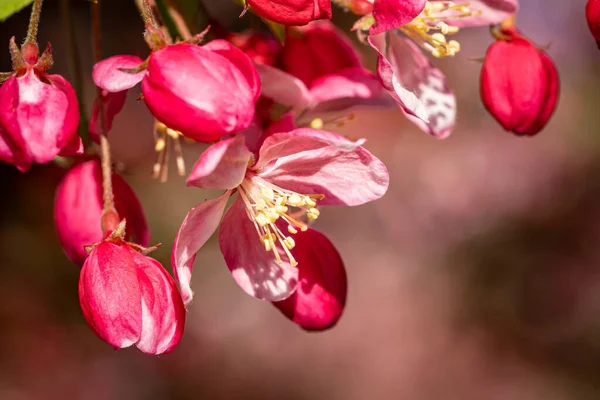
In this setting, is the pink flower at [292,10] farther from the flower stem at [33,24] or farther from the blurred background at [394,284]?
the blurred background at [394,284]

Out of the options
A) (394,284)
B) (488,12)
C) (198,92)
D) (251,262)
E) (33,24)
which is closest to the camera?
(198,92)

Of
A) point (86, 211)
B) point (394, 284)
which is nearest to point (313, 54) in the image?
point (86, 211)

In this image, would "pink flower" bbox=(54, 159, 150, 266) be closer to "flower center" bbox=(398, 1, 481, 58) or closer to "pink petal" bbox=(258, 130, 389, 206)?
"pink petal" bbox=(258, 130, 389, 206)

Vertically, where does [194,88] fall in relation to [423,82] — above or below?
above

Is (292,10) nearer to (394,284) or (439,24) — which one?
(439,24)

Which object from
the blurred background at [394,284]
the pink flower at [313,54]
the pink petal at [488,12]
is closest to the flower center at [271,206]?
the pink flower at [313,54]

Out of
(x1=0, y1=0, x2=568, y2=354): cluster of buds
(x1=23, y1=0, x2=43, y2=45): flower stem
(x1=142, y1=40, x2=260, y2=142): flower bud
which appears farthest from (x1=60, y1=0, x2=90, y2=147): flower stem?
(x1=142, y1=40, x2=260, y2=142): flower bud
